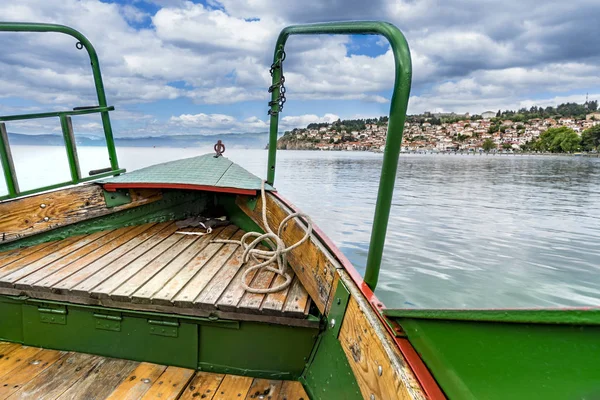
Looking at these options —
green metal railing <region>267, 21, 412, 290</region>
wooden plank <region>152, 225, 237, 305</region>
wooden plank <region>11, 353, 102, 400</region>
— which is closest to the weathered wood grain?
wooden plank <region>152, 225, 237, 305</region>

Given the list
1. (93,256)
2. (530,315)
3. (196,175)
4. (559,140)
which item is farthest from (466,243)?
(559,140)

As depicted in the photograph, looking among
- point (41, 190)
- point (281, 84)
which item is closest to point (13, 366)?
point (41, 190)

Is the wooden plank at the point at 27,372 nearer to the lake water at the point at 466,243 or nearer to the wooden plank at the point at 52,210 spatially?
the wooden plank at the point at 52,210

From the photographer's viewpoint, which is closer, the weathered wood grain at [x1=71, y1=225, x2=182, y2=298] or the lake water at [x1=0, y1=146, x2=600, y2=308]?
the weathered wood grain at [x1=71, y1=225, x2=182, y2=298]

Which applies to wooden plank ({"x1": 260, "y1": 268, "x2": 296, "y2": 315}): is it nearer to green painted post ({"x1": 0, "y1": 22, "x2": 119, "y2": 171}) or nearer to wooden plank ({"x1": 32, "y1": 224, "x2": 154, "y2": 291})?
wooden plank ({"x1": 32, "y1": 224, "x2": 154, "y2": 291})

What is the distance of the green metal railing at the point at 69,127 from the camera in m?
2.60

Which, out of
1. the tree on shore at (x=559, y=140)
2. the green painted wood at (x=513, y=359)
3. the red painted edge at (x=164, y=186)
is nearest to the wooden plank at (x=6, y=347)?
the red painted edge at (x=164, y=186)

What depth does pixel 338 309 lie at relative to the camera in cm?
155

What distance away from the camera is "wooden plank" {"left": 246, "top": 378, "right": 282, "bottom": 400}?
1683 millimetres

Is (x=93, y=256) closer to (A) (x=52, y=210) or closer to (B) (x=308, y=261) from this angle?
(A) (x=52, y=210)

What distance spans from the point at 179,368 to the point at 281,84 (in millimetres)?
2282

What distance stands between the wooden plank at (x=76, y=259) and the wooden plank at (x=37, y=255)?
160mm

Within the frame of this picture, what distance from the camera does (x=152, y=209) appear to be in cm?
325

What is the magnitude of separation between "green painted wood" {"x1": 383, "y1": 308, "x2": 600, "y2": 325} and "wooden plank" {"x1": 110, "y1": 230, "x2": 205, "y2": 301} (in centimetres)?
158
